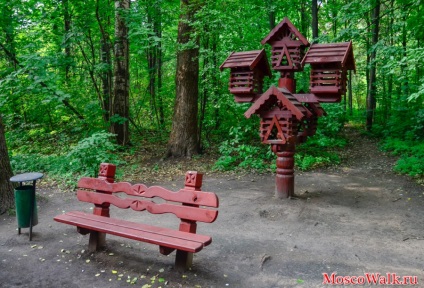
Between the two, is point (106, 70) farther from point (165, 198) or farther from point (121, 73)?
point (165, 198)

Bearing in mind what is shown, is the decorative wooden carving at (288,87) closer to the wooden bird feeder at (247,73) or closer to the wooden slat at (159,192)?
the wooden bird feeder at (247,73)

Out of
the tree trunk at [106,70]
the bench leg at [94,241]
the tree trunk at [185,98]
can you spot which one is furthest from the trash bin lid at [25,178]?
the tree trunk at [106,70]

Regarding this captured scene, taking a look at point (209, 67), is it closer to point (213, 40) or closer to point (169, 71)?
point (213, 40)

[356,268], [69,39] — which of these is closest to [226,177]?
[356,268]

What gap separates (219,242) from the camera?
490 centimetres

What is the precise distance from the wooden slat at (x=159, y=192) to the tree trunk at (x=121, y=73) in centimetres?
710

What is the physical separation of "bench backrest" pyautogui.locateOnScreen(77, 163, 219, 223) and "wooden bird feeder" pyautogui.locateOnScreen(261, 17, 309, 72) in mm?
3715

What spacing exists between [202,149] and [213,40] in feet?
11.9

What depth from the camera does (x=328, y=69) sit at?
6.20 metres

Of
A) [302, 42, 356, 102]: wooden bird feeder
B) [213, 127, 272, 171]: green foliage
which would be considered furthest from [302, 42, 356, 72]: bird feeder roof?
[213, 127, 272, 171]: green foliage

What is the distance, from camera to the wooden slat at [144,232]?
11.6 ft

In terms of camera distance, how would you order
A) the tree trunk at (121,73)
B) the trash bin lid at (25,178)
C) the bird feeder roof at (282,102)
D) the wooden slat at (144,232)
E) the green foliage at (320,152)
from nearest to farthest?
the wooden slat at (144,232), the trash bin lid at (25,178), the bird feeder roof at (282,102), the green foliage at (320,152), the tree trunk at (121,73)

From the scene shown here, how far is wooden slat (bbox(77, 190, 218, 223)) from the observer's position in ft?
12.3

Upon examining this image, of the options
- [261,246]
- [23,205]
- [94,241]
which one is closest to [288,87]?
[261,246]
